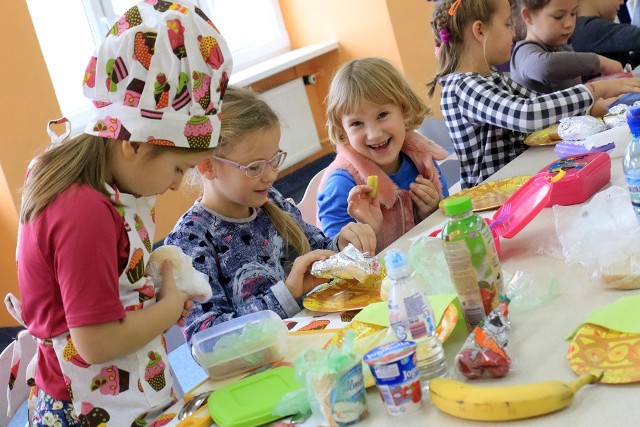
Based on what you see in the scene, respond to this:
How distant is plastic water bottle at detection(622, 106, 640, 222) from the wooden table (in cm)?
15

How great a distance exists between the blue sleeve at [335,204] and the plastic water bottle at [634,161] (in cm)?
93

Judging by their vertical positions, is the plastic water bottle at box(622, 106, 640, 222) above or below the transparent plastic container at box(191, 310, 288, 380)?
above

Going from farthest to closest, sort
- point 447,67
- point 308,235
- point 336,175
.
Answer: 1. point 447,67
2. point 336,175
3. point 308,235

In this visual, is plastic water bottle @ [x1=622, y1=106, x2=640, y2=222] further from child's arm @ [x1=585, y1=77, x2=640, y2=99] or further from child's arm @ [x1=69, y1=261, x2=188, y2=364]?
child's arm @ [x1=585, y1=77, x2=640, y2=99]

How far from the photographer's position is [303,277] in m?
1.72

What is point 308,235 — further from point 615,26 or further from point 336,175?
point 615,26

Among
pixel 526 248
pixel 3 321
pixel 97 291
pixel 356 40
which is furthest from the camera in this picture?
pixel 356 40

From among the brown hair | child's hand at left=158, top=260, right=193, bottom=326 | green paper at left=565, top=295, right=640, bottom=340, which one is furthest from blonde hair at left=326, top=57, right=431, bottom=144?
green paper at left=565, top=295, right=640, bottom=340

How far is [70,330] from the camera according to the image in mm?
1295

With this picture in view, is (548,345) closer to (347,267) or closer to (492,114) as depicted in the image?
(347,267)

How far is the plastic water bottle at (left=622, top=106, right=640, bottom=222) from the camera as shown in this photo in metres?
1.36

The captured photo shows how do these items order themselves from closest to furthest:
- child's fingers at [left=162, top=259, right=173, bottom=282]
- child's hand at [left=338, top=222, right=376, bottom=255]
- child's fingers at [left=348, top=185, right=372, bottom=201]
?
1. child's fingers at [left=162, top=259, right=173, bottom=282]
2. child's hand at [left=338, top=222, right=376, bottom=255]
3. child's fingers at [left=348, top=185, right=372, bottom=201]

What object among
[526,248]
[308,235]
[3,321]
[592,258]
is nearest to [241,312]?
[308,235]

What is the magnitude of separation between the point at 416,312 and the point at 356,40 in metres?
5.14
